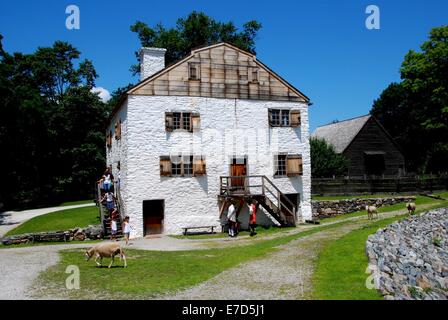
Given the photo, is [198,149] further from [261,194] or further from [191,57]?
[191,57]

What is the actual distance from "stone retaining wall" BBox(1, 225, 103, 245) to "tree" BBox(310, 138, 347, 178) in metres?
23.0

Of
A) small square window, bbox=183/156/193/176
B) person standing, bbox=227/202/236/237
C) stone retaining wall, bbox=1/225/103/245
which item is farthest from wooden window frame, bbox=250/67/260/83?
stone retaining wall, bbox=1/225/103/245

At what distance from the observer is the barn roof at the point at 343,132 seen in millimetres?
46156

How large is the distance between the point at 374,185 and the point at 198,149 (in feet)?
64.0

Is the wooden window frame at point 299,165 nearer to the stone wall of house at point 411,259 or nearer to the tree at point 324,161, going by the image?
the stone wall of house at point 411,259

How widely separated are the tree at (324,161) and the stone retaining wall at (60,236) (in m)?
23.0

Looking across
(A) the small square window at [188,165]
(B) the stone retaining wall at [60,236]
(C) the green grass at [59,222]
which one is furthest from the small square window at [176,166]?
(C) the green grass at [59,222]

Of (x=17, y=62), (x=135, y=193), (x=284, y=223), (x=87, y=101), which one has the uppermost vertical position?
(x=17, y=62)

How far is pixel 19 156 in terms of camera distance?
1590 inches

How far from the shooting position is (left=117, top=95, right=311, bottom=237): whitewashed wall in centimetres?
2566

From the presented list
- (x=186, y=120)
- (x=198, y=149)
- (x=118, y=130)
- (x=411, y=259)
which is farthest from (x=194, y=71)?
(x=411, y=259)
